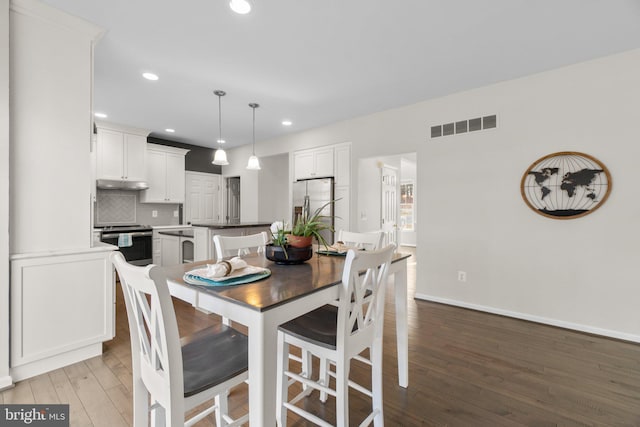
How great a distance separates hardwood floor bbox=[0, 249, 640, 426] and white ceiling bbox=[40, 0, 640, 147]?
2.64m

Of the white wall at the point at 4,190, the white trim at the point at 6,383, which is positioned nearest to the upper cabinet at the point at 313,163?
the white wall at the point at 4,190

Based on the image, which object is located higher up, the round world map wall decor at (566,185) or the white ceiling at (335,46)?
the white ceiling at (335,46)

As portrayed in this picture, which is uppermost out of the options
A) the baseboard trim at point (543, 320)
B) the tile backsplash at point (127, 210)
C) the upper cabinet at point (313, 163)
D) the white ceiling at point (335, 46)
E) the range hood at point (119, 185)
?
the white ceiling at point (335, 46)

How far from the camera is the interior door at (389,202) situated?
5.54 meters

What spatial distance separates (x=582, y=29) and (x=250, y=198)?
5528 millimetres

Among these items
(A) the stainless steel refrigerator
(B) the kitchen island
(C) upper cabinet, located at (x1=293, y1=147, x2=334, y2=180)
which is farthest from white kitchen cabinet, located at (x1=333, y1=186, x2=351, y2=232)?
(B) the kitchen island

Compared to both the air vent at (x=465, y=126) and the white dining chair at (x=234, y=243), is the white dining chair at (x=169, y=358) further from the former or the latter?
the air vent at (x=465, y=126)

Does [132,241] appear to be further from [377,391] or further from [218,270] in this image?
[377,391]

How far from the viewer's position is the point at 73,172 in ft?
7.37

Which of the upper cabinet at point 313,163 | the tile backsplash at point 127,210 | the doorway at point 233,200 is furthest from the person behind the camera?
the doorway at point 233,200

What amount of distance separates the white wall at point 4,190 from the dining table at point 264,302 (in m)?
1.30

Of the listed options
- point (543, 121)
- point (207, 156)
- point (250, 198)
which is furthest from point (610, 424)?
point (207, 156)

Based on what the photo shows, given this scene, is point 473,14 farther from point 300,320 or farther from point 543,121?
point 300,320

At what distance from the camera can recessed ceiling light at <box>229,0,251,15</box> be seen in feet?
6.55
